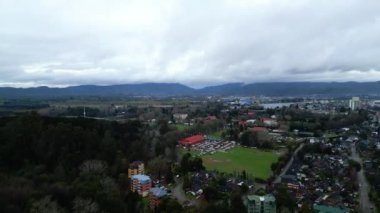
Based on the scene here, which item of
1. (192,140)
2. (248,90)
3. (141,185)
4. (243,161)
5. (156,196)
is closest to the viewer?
(156,196)

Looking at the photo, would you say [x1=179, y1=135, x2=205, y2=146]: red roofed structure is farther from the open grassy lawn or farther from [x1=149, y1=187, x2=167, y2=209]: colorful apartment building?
[x1=149, y1=187, x2=167, y2=209]: colorful apartment building

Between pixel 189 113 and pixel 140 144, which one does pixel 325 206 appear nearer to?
pixel 140 144

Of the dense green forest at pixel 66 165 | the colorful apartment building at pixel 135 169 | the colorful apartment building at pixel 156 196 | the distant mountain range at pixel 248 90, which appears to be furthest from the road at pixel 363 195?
the distant mountain range at pixel 248 90

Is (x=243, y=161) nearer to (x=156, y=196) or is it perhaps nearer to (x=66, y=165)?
(x=156, y=196)

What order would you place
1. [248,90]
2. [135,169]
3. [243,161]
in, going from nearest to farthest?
[135,169] → [243,161] → [248,90]

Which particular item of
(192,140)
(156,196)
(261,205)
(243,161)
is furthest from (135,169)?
(192,140)

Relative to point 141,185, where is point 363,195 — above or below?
below

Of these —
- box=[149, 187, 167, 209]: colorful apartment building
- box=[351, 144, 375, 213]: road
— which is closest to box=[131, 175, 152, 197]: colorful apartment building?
box=[149, 187, 167, 209]: colorful apartment building
